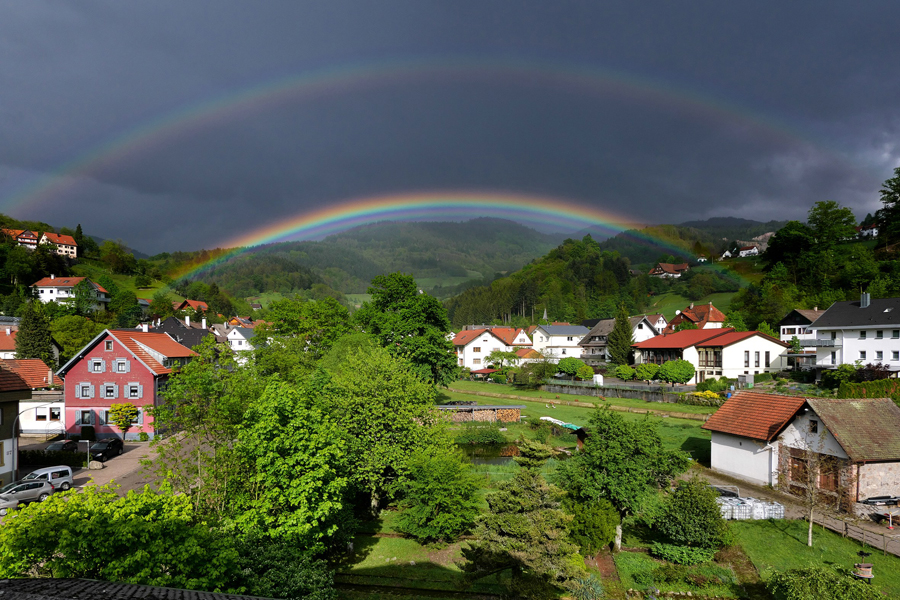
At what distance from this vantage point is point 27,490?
24484 mm

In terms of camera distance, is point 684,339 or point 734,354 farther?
point 684,339

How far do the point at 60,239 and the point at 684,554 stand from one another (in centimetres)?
21349

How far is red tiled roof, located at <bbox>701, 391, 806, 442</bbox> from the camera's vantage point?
2684cm

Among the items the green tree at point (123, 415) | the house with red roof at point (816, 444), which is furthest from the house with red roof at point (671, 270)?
the green tree at point (123, 415)

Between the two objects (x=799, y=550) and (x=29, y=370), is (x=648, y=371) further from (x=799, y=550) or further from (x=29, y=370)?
(x=29, y=370)

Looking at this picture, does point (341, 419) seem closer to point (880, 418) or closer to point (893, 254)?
point (880, 418)

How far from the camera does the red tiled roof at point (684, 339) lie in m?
73.8

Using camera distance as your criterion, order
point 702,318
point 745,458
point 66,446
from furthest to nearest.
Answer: point 702,318 → point 66,446 → point 745,458

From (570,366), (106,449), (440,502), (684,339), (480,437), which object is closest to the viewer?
(440,502)

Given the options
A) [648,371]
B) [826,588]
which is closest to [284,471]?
[826,588]

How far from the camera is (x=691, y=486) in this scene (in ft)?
65.3

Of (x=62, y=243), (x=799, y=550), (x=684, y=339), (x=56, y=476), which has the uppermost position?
(x=62, y=243)

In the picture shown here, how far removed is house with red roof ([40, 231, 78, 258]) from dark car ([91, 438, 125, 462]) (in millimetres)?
166302

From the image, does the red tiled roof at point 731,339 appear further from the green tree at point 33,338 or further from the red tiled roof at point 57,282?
the red tiled roof at point 57,282
